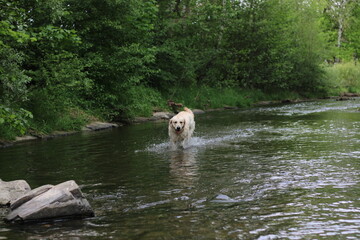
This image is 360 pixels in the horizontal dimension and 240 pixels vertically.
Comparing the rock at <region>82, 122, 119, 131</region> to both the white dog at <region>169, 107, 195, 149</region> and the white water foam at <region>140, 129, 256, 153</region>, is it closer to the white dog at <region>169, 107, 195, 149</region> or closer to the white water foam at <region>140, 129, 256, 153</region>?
the white water foam at <region>140, 129, 256, 153</region>

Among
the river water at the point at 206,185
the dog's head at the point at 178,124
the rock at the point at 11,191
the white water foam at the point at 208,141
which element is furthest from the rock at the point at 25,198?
the dog's head at the point at 178,124

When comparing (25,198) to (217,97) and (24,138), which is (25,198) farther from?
(217,97)

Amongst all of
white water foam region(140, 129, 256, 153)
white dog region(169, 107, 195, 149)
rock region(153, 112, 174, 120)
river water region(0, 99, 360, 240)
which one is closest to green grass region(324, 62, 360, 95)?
rock region(153, 112, 174, 120)

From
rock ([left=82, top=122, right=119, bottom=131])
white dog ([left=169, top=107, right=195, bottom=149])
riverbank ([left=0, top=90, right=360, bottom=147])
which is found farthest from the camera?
rock ([left=82, top=122, right=119, bottom=131])

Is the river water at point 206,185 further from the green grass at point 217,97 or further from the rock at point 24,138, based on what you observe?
the green grass at point 217,97

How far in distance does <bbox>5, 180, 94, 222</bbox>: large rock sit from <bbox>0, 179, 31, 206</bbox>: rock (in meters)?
0.87

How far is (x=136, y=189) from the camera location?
7.05 m

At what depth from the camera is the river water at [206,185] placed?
496 centimetres

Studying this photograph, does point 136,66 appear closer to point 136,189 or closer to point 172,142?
point 172,142

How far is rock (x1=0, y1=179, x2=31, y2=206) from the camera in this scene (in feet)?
21.1

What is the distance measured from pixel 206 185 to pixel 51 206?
2688 millimetres

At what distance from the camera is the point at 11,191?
663 centimetres

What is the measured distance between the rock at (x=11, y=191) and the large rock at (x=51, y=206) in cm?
87

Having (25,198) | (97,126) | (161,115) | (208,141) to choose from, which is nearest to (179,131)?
(208,141)
